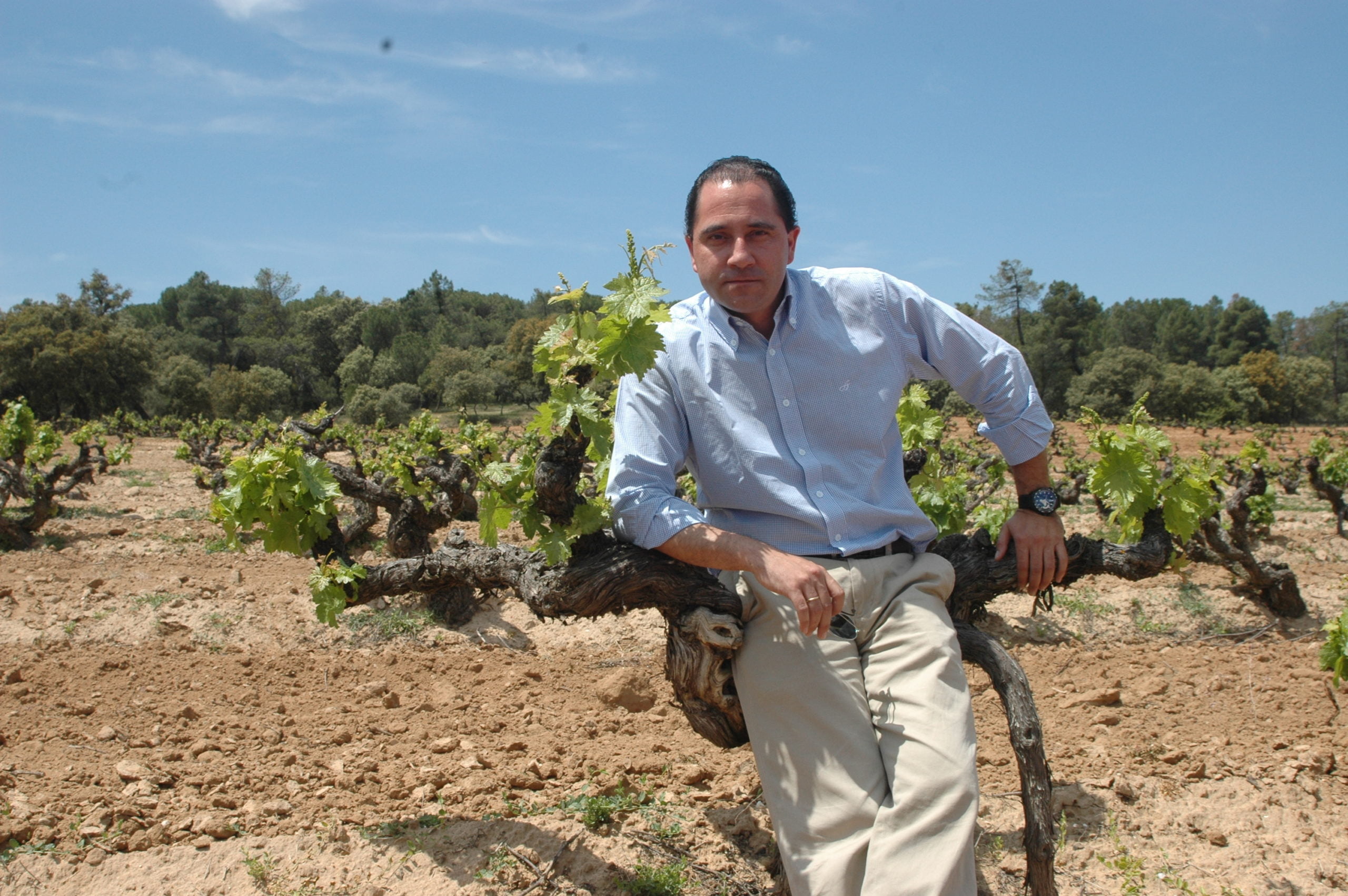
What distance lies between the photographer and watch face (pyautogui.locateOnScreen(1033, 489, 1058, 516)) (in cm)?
→ 279

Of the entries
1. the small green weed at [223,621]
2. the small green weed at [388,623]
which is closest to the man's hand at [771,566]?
the small green weed at [388,623]

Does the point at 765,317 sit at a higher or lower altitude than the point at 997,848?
higher

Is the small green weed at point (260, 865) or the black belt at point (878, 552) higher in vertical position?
the black belt at point (878, 552)

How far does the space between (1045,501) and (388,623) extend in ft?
16.2

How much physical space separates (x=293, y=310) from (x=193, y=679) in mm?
81671

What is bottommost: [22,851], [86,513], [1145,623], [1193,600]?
[22,851]

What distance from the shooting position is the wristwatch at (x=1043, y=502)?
2795 millimetres

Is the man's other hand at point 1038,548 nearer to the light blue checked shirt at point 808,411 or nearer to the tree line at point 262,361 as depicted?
the light blue checked shirt at point 808,411

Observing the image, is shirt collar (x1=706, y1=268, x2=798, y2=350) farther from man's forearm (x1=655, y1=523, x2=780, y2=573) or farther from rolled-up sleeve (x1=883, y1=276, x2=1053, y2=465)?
man's forearm (x1=655, y1=523, x2=780, y2=573)

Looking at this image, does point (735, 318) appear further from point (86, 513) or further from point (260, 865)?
point (86, 513)

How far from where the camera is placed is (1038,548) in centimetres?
282

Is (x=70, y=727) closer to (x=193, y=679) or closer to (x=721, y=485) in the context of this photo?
Result: (x=193, y=679)

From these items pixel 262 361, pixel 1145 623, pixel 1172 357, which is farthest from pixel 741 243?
pixel 262 361

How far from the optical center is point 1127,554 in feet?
10.3
